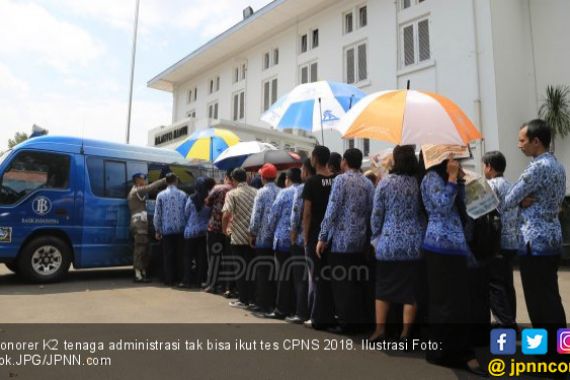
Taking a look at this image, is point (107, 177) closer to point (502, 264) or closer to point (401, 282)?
point (401, 282)

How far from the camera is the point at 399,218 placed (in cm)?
372

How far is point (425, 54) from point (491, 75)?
253 cm

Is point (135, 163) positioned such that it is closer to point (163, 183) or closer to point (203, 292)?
point (163, 183)

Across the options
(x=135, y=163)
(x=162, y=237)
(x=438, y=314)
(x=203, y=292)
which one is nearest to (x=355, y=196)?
(x=438, y=314)

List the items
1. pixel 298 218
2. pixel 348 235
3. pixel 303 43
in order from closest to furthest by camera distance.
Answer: pixel 348 235 → pixel 298 218 → pixel 303 43

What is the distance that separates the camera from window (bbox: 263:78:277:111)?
65.2 ft

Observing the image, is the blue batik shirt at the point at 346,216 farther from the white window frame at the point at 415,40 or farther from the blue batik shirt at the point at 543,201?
the white window frame at the point at 415,40


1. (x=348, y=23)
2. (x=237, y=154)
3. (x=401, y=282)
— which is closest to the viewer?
(x=401, y=282)

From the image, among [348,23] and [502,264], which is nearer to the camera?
[502,264]

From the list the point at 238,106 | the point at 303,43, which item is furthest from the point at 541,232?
the point at 238,106

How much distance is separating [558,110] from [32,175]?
1346 cm

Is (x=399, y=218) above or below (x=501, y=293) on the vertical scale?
above

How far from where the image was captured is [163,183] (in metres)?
7.57

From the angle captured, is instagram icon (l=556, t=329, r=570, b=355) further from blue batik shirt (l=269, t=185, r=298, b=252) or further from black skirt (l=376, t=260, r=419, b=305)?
blue batik shirt (l=269, t=185, r=298, b=252)
